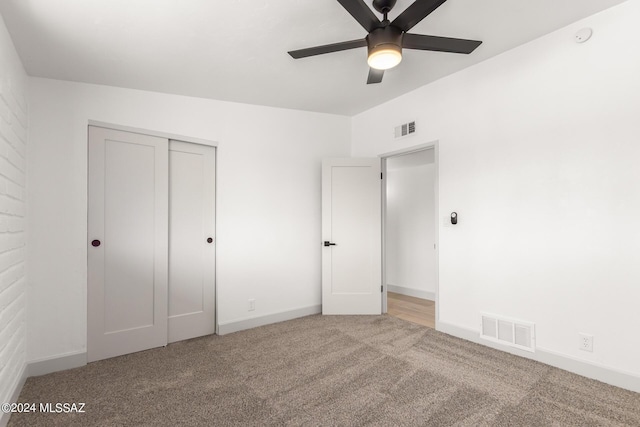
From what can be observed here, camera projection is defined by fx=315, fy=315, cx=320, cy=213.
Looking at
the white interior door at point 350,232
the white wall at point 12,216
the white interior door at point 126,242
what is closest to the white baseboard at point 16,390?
the white wall at point 12,216

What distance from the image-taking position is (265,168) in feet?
12.7

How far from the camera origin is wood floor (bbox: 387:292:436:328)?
3.89 metres

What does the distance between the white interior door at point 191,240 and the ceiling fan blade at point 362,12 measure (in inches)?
92.0

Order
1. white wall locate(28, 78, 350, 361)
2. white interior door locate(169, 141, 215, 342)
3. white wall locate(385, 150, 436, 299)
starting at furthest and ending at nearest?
white wall locate(385, 150, 436, 299) → white interior door locate(169, 141, 215, 342) → white wall locate(28, 78, 350, 361)

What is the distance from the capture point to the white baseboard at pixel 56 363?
260 centimetres

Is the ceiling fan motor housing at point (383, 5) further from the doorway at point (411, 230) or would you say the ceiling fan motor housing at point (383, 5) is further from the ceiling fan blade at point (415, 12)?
the doorway at point (411, 230)

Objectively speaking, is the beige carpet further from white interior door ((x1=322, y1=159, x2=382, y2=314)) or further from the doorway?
the doorway

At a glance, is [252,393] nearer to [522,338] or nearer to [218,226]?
[218,226]

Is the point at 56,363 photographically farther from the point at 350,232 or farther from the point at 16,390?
the point at 350,232

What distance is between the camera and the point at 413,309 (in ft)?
14.6

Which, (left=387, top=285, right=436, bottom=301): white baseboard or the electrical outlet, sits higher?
the electrical outlet

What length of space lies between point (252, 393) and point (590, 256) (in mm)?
2714

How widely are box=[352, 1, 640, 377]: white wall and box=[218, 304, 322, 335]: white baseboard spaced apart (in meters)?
1.63

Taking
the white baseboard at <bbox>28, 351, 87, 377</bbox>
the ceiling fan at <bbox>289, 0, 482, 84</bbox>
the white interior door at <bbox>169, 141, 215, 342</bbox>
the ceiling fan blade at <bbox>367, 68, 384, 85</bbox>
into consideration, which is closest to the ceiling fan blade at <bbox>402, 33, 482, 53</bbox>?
the ceiling fan at <bbox>289, 0, 482, 84</bbox>
